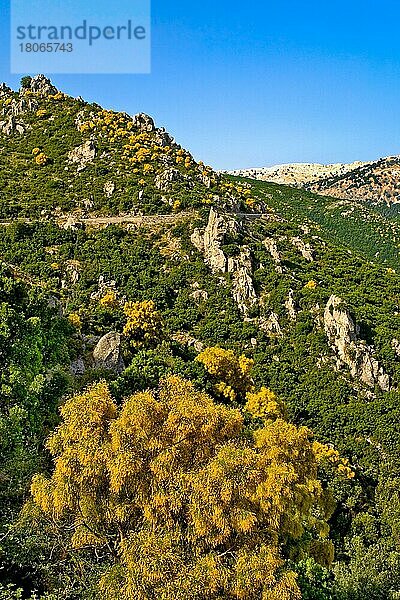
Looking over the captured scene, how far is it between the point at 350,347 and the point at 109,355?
21.1 m

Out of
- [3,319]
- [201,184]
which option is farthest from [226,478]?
[201,184]

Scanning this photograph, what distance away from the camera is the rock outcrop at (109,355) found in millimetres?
20094

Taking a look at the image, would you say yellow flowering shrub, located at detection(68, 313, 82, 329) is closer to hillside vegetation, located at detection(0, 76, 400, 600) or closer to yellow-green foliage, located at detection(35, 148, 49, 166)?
hillside vegetation, located at detection(0, 76, 400, 600)

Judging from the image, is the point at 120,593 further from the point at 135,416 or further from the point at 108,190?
the point at 108,190

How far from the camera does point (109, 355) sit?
20484 millimetres

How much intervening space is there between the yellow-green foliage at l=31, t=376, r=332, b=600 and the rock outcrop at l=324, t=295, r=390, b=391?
88.8ft

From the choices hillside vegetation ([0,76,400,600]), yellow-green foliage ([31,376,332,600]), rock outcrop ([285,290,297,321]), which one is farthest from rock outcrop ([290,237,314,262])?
yellow-green foliage ([31,376,332,600])

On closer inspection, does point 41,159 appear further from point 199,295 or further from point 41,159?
point 199,295

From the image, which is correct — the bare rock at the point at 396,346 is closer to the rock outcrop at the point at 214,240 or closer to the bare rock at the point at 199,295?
the rock outcrop at the point at 214,240

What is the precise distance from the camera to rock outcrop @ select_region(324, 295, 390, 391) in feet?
117

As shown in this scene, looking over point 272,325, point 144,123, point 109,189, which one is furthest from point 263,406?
point 144,123

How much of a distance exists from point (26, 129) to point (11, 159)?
6.03m

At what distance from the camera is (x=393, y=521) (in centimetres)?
2017

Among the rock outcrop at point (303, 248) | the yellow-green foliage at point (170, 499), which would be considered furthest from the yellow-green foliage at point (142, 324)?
the rock outcrop at point (303, 248)
